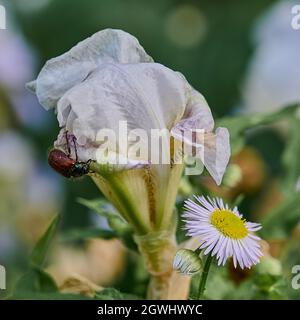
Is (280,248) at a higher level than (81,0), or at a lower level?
lower

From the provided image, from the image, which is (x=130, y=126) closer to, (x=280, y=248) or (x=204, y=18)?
(x=280, y=248)

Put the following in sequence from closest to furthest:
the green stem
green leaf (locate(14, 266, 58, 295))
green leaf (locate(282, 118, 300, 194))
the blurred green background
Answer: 1. the green stem
2. green leaf (locate(14, 266, 58, 295))
3. green leaf (locate(282, 118, 300, 194))
4. the blurred green background

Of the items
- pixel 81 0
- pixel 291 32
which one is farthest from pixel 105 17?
pixel 291 32

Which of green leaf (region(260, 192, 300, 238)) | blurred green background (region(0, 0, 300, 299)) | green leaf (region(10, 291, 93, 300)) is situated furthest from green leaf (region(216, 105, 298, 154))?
blurred green background (region(0, 0, 300, 299))

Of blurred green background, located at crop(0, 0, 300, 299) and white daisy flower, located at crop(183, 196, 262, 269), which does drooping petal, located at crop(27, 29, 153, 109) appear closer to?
white daisy flower, located at crop(183, 196, 262, 269)

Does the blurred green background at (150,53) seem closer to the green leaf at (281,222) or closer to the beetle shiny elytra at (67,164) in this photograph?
the green leaf at (281,222)

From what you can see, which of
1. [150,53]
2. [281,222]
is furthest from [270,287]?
[150,53]
